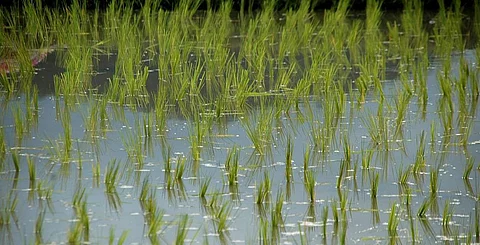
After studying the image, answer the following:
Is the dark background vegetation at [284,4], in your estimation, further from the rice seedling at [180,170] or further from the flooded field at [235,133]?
the rice seedling at [180,170]

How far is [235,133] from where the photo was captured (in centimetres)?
455

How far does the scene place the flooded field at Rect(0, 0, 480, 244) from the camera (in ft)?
11.2

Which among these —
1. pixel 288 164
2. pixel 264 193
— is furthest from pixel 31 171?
pixel 288 164

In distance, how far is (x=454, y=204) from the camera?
3660 millimetres

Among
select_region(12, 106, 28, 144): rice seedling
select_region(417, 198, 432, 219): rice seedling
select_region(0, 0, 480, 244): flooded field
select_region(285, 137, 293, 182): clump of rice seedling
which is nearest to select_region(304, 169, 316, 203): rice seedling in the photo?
select_region(0, 0, 480, 244): flooded field

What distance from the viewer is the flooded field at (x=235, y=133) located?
3.42 meters

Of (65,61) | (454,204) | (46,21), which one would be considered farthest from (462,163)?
(46,21)

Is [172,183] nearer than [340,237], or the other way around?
[340,237]

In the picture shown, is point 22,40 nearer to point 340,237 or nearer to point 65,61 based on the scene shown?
point 65,61

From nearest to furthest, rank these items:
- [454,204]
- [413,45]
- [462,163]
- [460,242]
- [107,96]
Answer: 1. [460,242]
2. [454,204]
3. [462,163]
4. [107,96]
5. [413,45]

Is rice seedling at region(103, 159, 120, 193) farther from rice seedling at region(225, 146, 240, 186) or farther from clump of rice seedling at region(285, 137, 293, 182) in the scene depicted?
clump of rice seedling at region(285, 137, 293, 182)

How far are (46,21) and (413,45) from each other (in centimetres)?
229

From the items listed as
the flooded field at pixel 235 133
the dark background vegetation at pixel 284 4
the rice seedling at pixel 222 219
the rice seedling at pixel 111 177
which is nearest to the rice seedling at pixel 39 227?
the flooded field at pixel 235 133

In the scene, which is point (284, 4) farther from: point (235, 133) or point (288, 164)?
point (288, 164)
